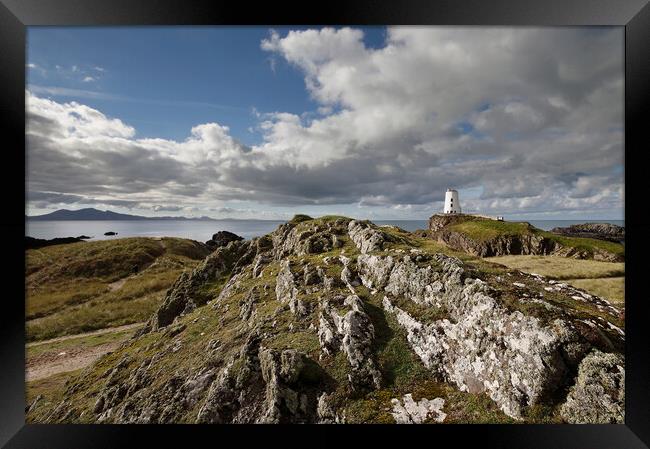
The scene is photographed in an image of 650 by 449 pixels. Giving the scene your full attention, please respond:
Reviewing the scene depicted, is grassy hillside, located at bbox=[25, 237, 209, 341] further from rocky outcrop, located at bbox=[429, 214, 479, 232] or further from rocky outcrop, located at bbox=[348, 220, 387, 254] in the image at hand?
rocky outcrop, located at bbox=[429, 214, 479, 232]

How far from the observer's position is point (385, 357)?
32.7ft

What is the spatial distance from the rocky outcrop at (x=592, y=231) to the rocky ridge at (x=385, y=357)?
17.5m

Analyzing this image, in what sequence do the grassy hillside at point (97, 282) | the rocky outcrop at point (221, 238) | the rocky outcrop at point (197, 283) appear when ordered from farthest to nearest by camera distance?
the rocky outcrop at point (221, 238)
the grassy hillside at point (97, 282)
the rocky outcrop at point (197, 283)

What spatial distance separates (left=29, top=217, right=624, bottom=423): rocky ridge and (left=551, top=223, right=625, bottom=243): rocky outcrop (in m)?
17.5

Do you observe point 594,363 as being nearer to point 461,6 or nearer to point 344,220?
point 461,6

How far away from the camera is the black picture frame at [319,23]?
7.44 meters

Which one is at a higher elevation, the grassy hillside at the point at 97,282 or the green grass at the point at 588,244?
the green grass at the point at 588,244

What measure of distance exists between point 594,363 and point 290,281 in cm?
1392

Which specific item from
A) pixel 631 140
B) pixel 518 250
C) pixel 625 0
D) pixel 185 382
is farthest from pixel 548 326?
pixel 518 250

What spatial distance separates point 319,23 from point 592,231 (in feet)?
108

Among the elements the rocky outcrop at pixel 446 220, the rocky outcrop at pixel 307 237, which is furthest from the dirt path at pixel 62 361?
the rocky outcrop at pixel 446 220

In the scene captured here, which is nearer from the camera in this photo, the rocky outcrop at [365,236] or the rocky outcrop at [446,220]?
the rocky outcrop at [365,236]

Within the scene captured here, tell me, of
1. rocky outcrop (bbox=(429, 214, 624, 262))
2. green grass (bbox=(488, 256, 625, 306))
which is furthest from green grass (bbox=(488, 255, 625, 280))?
rocky outcrop (bbox=(429, 214, 624, 262))

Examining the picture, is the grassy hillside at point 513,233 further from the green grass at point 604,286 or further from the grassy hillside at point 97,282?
the grassy hillside at point 97,282
